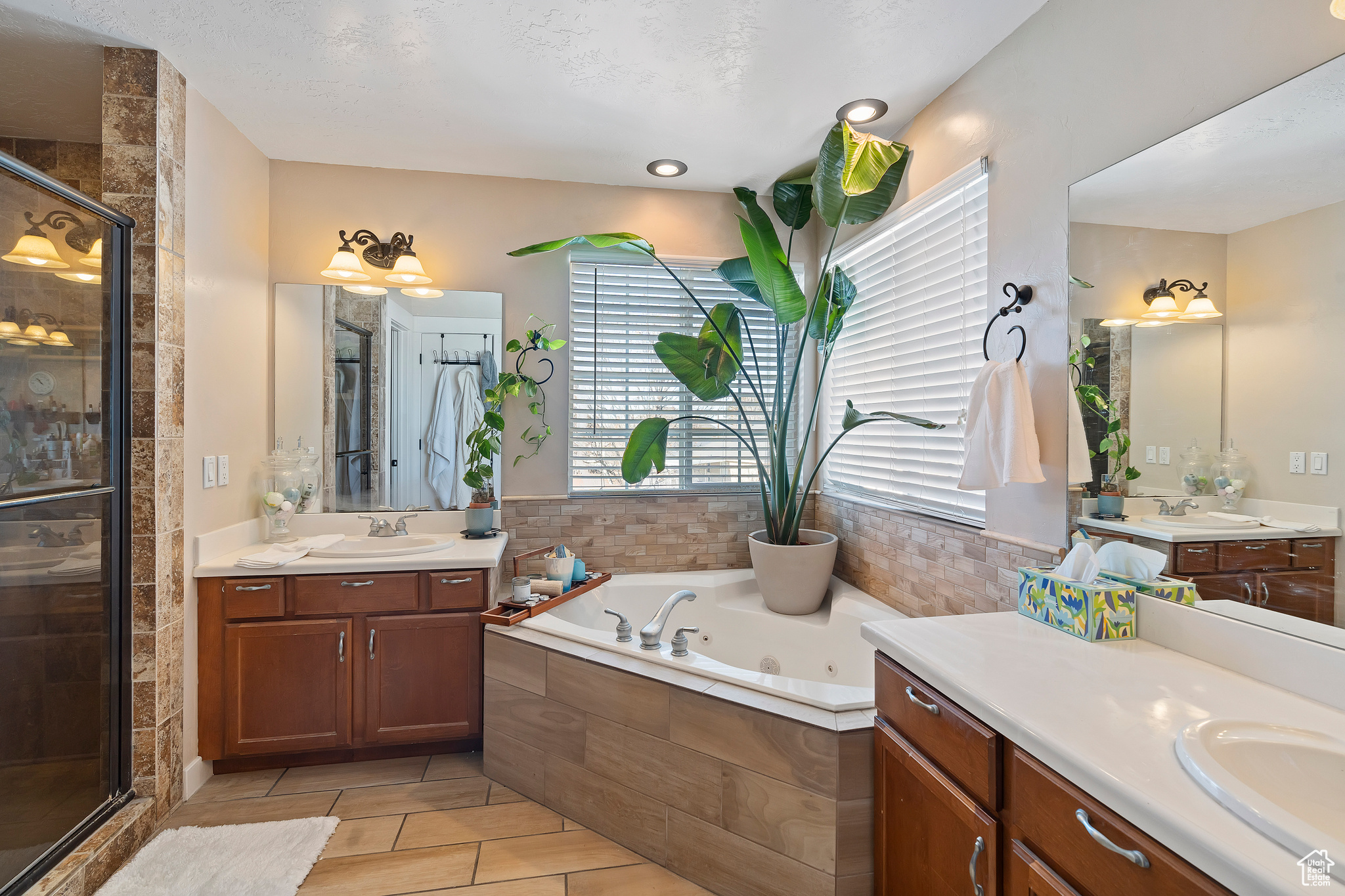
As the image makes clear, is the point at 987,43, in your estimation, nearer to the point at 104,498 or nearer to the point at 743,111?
the point at 743,111

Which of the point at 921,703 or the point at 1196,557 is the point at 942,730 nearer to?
the point at 921,703

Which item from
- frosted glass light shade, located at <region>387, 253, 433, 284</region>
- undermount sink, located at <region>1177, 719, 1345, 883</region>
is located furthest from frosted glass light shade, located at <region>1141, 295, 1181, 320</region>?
frosted glass light shade, located at <region>387, 253, 433, 284</region>

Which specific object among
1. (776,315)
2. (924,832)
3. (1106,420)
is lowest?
(924,832)

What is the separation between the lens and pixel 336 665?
256cm

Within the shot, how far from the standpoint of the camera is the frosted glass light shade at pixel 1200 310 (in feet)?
4.66

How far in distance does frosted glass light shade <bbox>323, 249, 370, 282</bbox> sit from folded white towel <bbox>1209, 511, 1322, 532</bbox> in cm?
318

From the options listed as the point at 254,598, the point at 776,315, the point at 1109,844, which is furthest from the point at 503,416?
the point at 1109,844

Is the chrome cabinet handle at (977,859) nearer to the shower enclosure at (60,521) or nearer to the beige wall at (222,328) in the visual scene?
the shower enclosure at (60,521)

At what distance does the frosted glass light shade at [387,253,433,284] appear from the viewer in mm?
3064

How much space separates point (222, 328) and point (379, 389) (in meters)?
0.66

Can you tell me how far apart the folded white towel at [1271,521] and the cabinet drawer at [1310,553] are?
22 millimetres

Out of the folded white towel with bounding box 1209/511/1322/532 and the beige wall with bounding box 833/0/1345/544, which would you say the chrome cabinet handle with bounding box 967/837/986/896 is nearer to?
the folded white towel with bounding box 1209/511/1322/532

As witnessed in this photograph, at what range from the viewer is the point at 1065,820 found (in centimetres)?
103

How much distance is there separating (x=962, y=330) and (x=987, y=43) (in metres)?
0.90
